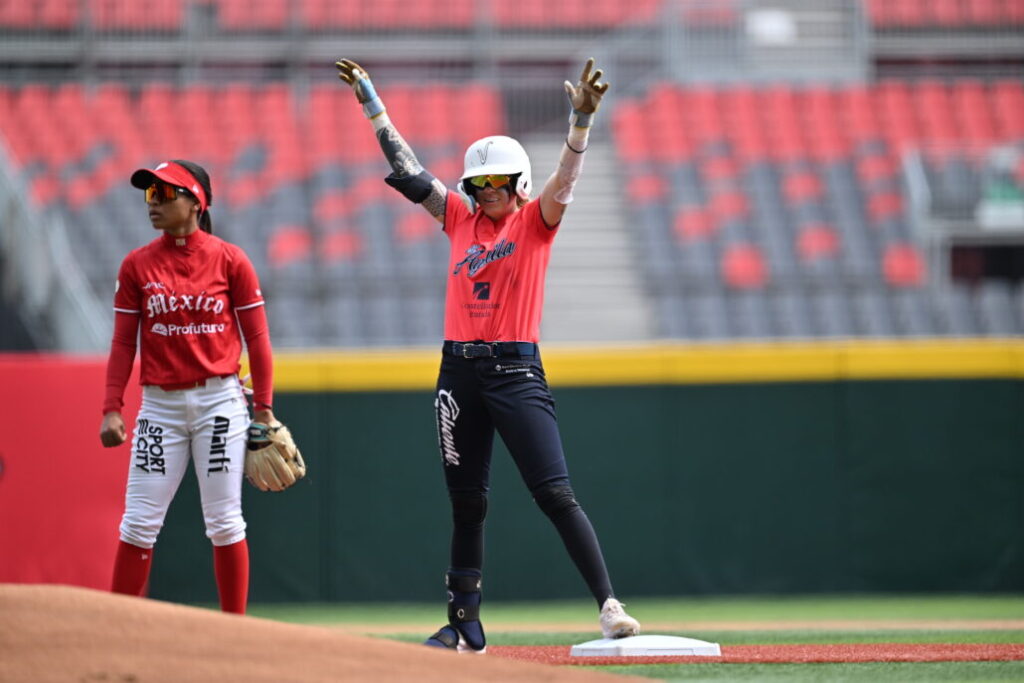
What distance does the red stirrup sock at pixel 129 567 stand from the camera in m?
5.15

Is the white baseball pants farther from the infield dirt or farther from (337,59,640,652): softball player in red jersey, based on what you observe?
the infield dirt

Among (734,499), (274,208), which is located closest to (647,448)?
(734,499)

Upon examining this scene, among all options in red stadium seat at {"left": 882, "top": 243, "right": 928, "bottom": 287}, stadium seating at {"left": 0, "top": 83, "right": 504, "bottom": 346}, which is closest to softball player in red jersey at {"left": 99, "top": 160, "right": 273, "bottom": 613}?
stadium seating at {"left": 0, "top": 83, "right": 504, "bottom": 346}

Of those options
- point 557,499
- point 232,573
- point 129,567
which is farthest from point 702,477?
point 129,567

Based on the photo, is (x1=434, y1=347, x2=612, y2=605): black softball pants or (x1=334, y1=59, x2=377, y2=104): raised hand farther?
(x1=334, y1=59, x2=377, y2=104): raised hand

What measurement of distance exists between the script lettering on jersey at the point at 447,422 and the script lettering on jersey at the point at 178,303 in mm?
874

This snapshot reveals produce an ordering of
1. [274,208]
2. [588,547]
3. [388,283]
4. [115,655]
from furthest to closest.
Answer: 1. [274,208]
2. [388,283]
3. [588,547]
4. [115,655]

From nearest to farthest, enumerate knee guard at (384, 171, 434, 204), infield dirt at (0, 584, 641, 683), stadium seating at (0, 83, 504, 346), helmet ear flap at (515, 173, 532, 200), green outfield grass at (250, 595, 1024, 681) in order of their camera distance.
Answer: infield dirt at (0, 584, 641, 683), green outfield grass at (250, 595, 1024, 681), helmet ear flap at (515, 173, 532, 200), knee guard at (384, 171, 434, 204), stadium seating at (0, 83, 504, 346)

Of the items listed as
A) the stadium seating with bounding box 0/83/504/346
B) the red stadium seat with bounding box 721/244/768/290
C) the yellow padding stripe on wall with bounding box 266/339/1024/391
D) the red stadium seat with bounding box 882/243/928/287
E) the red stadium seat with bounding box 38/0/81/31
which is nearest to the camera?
the yellow padding stripe on wall with bounding box 266/339/1024/391

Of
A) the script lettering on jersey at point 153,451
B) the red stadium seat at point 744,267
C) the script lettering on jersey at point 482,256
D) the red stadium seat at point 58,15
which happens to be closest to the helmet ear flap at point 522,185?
the script lettering on jersey at point 482,256

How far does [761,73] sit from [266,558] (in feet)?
40.0

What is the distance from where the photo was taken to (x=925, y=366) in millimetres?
8445

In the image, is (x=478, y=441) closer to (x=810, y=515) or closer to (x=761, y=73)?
(x=810, y=515)

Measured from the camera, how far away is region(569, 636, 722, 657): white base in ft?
16.6
